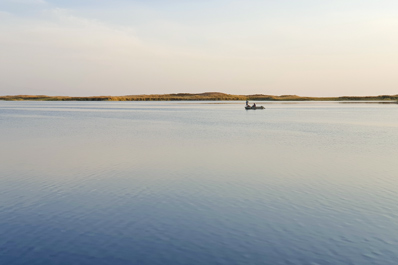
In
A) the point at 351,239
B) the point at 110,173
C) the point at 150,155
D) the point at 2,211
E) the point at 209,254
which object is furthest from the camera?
the point at 150,155

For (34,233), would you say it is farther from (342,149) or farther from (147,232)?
(342,149)

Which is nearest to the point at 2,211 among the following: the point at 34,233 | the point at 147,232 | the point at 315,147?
the point at 34,233

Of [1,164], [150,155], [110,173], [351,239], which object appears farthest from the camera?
[150,155]

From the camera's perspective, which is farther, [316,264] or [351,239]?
[351,239]

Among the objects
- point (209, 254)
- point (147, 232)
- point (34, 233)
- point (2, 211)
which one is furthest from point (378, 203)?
point (2, 211)

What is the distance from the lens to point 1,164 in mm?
22797

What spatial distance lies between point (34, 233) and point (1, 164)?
1348 centimetres

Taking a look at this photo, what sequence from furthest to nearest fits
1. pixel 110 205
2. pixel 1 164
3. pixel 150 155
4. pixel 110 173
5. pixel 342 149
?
1. pixel 342 149
2. pixel 150 155
3. pixel 1 164
4. pixel 110 173
5. pixel 110 205

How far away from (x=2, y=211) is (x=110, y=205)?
387 centimetres

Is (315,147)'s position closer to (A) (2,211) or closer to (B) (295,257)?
(B) (295,257)

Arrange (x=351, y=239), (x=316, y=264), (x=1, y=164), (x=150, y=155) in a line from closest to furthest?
1. (x=316, y=264)
2. (x=351, y=239)
3. (x=1, y=164)
4. (x=150, y=155)

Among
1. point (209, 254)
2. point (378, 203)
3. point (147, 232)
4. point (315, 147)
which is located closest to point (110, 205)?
point (147, 232)

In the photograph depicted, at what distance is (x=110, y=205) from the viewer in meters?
14.5

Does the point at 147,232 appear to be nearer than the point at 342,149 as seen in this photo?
Yes
